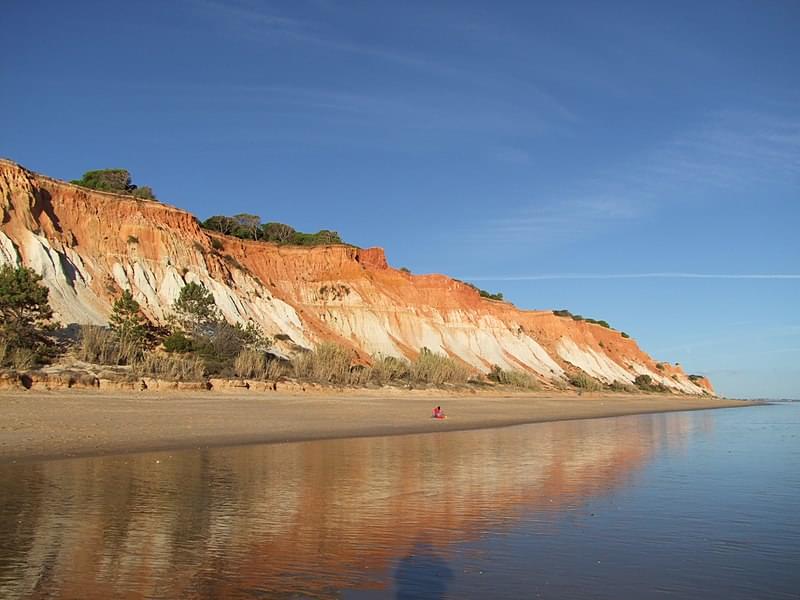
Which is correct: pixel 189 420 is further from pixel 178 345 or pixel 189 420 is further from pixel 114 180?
pixel 114 180

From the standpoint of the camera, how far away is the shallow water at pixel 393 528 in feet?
22.9

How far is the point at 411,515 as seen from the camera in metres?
10.5

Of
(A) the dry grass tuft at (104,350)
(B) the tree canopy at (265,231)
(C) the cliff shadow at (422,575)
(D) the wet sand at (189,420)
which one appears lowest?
(C) the cliff shadow at (422,575)

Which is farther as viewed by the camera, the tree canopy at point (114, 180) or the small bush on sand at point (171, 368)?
the tree canopy at point (114, 180)

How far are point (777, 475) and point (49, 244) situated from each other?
36900 millimetres

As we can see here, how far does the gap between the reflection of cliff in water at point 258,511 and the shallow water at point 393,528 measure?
40 millimetres

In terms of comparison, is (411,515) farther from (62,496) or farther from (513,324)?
(513,324)

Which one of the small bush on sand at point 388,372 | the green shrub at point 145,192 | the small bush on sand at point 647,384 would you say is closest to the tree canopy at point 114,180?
the green shrub at point 145,192

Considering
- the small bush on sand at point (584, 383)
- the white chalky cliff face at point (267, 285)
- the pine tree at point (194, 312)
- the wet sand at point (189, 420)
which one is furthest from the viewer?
the small bush on sand at point (584, 383)

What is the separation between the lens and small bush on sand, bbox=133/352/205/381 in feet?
90.7

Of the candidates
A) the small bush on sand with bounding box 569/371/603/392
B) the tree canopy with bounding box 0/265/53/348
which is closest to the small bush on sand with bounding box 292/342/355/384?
the tree canopy with bounding box 0/265/53/348

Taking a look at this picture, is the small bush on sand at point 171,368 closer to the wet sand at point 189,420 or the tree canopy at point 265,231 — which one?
the wet sand at point 189,420

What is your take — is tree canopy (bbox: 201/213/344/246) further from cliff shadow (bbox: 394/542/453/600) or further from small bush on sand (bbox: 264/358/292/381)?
cliff shadow (bbox: 394/542/453/600)

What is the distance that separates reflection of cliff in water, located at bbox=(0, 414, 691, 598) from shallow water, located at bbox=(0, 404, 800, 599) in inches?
1.6
